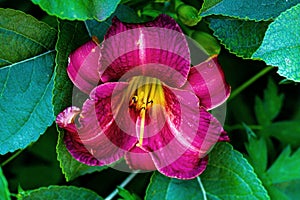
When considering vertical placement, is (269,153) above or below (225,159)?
below

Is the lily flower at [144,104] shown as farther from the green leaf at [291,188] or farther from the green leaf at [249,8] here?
the green leaf at [291,188]

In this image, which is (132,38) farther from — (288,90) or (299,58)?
(288,90)

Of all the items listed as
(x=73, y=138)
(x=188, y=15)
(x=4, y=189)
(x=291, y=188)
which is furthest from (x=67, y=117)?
(x=291, y=188)

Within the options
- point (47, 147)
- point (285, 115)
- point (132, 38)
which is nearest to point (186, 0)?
point (132, 38)

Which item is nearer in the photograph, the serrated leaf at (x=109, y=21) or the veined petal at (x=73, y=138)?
the veined petal at (x=73, y=138)

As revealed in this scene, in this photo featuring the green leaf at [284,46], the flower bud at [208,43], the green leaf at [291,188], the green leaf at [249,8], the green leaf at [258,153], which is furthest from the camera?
the green leaf at [291,188]

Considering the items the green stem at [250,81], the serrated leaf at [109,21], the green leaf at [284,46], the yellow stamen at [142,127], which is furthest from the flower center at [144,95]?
the green stem at [250,81]

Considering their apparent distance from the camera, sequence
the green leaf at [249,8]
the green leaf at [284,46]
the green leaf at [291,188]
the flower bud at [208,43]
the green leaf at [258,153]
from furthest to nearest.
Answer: the green leaf at [291,188] → the green leaf at [258,153] → the flower bud at [208,43] → the green leaf at [249,8] → the green leaf at [284,46]
